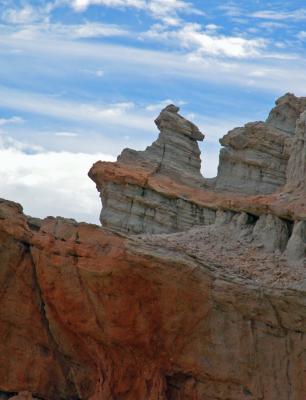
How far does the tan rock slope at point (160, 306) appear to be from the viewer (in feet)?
72.9

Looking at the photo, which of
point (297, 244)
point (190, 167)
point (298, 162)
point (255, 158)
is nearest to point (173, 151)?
point (190, 167)

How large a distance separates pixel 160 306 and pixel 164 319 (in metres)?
0.35

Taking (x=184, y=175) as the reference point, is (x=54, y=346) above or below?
below

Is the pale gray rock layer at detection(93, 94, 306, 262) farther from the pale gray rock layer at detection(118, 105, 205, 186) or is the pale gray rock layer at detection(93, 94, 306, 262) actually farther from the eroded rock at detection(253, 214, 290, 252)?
the eroded rock at detection(253, 214, 290, 252)

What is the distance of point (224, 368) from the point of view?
877 inches

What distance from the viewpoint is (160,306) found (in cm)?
2247

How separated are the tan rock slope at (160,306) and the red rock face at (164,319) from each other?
28mm

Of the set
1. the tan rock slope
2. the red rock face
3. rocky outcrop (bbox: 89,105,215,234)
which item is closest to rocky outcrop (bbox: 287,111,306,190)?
the tan rock slope

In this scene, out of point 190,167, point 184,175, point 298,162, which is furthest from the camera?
point 190,167

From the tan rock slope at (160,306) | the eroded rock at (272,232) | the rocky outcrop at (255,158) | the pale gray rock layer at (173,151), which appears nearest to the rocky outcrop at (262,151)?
the rocky outcrop at (255,158)

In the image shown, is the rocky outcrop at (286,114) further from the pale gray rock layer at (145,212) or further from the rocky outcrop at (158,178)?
the pale gray rock layer at (145,212)

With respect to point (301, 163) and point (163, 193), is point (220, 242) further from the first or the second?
point (163, 193)

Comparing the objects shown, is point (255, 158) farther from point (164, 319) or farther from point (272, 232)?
point (164, 319)

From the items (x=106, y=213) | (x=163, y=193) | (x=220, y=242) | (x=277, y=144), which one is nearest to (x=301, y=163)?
(x=220, y=242)
